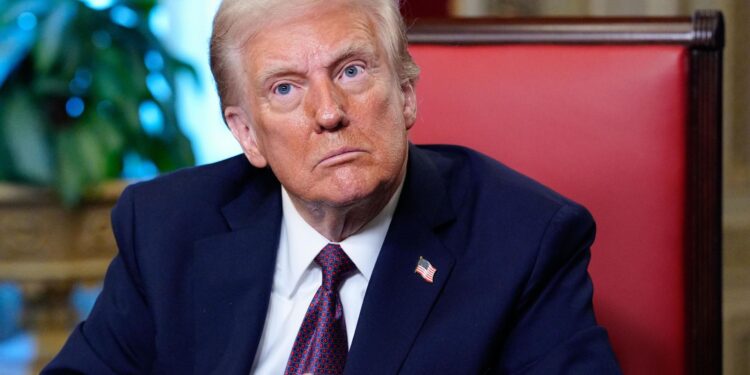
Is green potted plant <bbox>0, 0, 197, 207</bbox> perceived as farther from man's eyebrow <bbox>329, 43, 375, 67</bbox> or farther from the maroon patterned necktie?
man's eyebrow <bbox>329, 43, 375, 67</bbox>

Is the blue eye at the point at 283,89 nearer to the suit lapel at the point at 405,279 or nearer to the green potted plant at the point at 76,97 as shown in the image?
the suit lapel at the point at 405,279

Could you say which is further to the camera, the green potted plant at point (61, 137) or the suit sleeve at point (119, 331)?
the green potted plant at point (61, 137)

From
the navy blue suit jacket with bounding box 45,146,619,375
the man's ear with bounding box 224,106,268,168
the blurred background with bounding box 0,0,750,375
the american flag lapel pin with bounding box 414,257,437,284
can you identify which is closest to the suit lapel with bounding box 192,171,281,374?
the navy blue suit jacket with bounding box 45,146,619,375

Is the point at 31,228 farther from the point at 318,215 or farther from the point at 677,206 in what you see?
the point at 677,206

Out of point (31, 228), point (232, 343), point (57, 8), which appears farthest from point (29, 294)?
point (232, 343)

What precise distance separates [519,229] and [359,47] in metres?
0.35

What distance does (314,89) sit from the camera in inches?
56.5

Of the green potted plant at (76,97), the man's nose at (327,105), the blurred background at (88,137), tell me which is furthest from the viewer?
the green potted plant at (76,97)

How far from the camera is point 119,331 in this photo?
1.62 metres

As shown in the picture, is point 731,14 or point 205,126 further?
point 205,126

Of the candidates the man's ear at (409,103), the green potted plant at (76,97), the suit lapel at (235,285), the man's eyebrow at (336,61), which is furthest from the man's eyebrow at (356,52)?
the green potted plant at (76,97)

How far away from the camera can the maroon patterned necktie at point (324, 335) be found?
58.8 inches

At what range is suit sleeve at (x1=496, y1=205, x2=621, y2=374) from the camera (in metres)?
1.40

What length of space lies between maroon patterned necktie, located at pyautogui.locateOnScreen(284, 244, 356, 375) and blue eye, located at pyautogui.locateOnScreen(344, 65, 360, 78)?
0.95 feet
